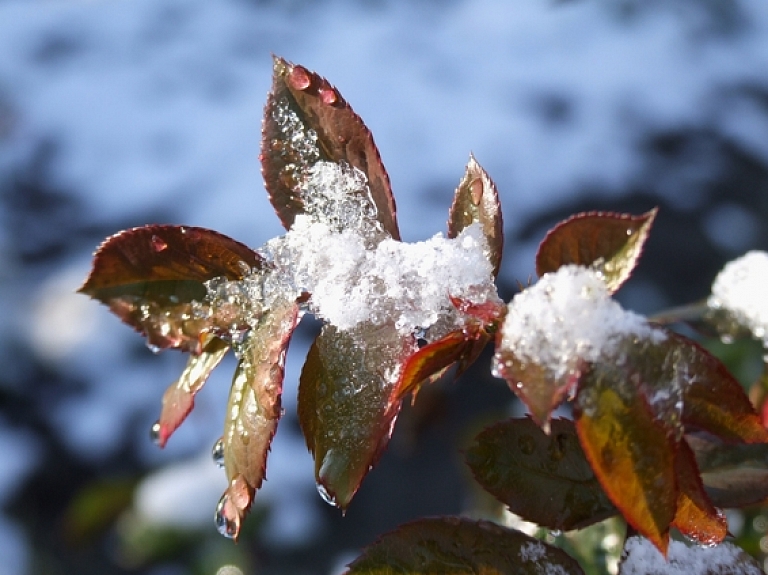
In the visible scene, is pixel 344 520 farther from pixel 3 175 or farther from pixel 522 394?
pixel 3 175

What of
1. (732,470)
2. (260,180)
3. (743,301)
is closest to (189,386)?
(732,470)

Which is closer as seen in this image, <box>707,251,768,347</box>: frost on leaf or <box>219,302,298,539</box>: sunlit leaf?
<box>219,302,298,539</box>: sunlit leaf

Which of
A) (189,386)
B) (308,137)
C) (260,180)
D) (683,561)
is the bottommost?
(260,180)

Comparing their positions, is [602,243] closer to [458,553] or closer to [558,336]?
[558,336]

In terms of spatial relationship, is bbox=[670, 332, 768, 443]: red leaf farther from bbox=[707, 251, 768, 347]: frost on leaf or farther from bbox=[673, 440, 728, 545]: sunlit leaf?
bbox=[707, 251, 768, 347]: frost on leaf

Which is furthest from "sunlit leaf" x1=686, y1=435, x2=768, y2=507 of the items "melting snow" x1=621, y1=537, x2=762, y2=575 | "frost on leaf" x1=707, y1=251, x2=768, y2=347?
"frost on leaf" x1=707, y1=251, x2=768, y2=347

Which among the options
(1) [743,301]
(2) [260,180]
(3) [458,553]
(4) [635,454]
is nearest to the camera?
(4) [635,454]

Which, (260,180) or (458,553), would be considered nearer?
(458,553)
